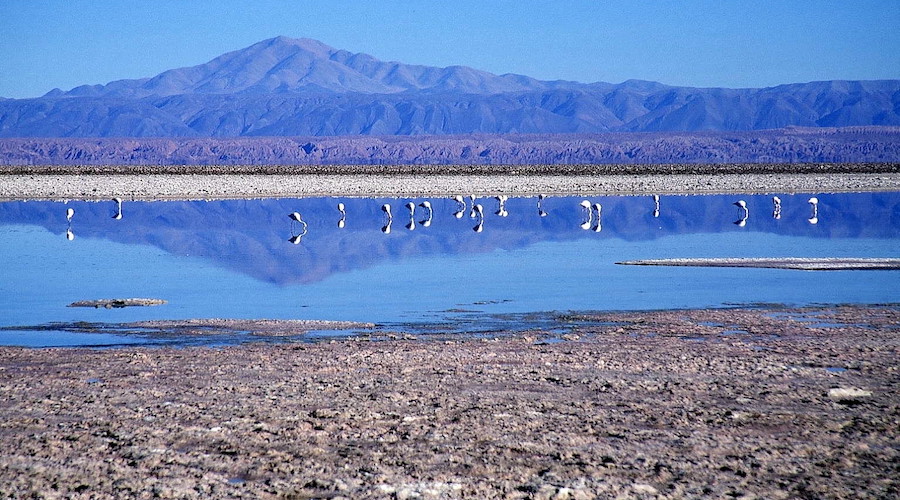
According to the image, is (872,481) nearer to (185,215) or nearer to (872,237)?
(872,237)

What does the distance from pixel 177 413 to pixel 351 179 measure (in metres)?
46.2

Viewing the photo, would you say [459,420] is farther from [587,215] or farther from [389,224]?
[587,215]

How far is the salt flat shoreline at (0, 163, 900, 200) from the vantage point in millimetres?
45781

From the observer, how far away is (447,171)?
2447 inches

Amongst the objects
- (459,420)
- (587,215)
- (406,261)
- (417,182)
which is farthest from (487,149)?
(459,420)

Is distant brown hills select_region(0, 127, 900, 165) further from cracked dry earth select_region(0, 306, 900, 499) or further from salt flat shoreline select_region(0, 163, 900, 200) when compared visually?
cracked dry earth select_region(0, 306, 900, 499)

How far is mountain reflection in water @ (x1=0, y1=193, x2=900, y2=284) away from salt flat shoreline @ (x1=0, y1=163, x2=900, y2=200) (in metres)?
2.67

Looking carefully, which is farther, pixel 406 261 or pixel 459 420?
pixel 406 261

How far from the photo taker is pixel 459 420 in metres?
8.03

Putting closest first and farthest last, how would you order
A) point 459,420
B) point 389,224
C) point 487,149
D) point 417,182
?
point 459,420 < point 389,224 < point 417,182 < point 487,149

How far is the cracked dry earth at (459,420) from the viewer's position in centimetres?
673

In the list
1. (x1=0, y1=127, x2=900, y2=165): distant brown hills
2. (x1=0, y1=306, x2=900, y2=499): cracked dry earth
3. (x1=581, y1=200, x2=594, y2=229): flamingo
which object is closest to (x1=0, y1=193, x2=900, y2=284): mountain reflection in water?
(x1=581, y1=200, x2=594, y2=229): flamingo

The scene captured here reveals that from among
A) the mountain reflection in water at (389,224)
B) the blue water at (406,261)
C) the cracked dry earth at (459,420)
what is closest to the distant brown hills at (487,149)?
the mountain reflection in water at (389,224)

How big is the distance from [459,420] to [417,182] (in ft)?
146
